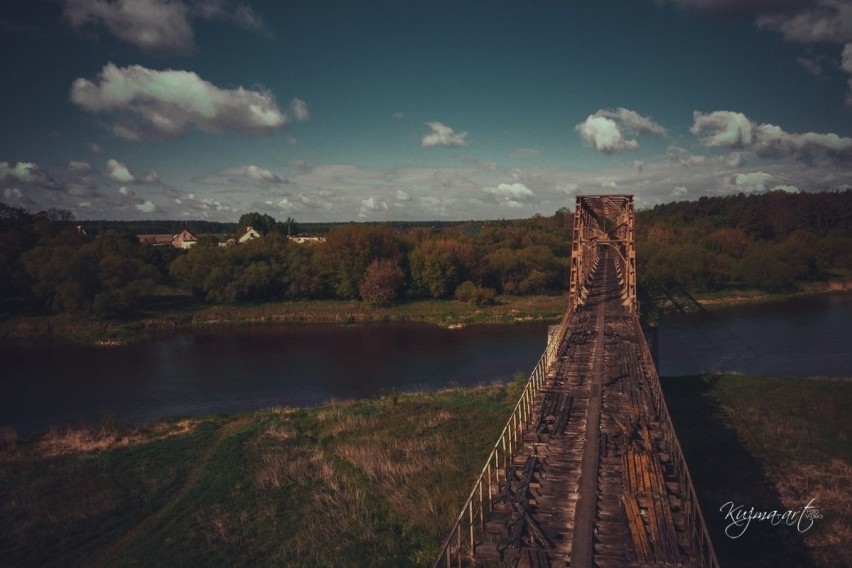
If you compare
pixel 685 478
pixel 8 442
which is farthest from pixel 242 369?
pixel 685 478

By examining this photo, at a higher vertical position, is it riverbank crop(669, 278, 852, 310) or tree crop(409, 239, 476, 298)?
tree crop(409, 239, 476, 298)

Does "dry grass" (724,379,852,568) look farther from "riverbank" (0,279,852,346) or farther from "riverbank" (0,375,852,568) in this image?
"riverbank" (0,279,852,346)

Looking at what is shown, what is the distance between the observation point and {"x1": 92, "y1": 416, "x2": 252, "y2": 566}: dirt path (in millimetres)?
12270

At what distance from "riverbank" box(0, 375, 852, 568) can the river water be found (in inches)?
184

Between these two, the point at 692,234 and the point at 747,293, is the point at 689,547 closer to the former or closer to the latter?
the point at 747,293

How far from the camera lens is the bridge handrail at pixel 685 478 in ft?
23.2

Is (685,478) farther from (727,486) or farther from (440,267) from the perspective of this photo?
(440,267)

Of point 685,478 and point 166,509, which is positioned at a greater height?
point 685,478

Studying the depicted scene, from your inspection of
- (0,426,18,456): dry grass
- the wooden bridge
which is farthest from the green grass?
the wooden bridge

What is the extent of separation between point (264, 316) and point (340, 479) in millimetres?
38987

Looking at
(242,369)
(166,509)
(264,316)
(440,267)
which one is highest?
(440,267)

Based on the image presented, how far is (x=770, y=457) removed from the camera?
16234mm

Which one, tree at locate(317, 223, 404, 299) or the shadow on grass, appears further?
tree at locate(317, 223, 404, 299)

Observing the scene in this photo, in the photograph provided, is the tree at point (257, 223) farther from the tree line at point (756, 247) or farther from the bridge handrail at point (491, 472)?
the bridge handrail at point (491, 472)
